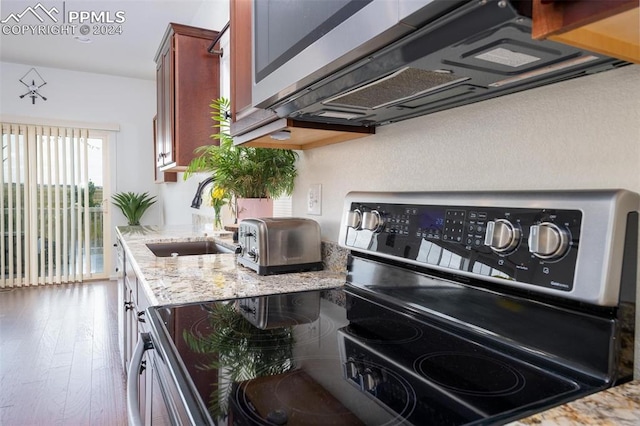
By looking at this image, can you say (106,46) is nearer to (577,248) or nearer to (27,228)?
(27,228)

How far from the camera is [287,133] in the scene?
126 centimetres

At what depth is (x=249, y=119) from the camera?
129 cm

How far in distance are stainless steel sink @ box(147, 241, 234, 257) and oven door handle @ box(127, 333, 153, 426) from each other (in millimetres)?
1363

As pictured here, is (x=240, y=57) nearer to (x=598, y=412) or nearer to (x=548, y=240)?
(x=548, y=240)

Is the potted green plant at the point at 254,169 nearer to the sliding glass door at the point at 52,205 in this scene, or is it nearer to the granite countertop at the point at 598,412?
the granite countertop at the point at 598,412

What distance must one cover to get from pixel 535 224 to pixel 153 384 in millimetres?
854

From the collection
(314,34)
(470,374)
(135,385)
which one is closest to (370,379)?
(470,374)

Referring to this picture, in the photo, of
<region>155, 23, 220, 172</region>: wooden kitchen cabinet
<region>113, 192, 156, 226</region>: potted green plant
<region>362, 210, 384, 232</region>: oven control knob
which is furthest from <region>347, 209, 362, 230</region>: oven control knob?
<region>113, 192, 156, 226</region>: potted green plant

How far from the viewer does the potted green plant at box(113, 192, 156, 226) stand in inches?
205

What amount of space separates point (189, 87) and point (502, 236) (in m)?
2.53

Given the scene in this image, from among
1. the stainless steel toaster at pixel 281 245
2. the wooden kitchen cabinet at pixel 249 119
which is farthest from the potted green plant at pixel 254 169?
the stainless steel toaster at pixel 281 245

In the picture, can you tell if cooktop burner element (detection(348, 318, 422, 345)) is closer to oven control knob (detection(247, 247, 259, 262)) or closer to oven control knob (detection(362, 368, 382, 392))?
oven control knob (detection(362, 368, 382, 392))

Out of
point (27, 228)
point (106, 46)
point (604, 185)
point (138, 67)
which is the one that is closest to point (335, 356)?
point (604, 185)

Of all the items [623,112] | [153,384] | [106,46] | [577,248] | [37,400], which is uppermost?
[106,46]
